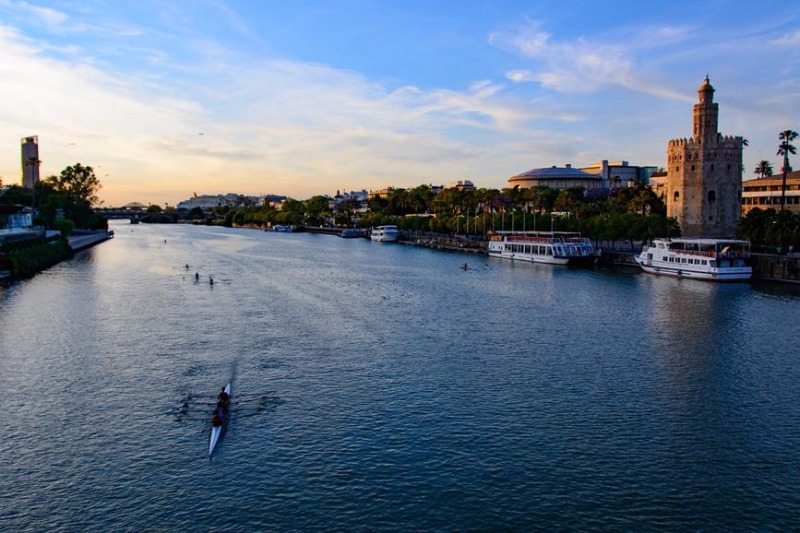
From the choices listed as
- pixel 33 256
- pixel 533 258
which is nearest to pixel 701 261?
pixel 533 258

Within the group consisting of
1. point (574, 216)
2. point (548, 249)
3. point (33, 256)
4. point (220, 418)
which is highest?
point (574, 216)

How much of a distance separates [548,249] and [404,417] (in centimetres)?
8856

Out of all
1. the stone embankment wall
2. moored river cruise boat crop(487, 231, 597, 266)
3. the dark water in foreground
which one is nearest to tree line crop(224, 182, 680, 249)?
moored river cruise boat crop(487, 231, 597, 266)

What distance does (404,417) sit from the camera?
34.7m

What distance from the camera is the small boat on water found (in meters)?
31.2

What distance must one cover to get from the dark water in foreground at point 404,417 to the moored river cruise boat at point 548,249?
4587 cm

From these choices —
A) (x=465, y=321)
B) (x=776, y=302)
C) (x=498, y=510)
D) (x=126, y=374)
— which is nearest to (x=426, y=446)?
(x=498, y=510)

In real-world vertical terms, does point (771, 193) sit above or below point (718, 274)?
above

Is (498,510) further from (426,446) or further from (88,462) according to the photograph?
(88,462)

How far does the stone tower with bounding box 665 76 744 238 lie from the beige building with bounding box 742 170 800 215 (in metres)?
25.6

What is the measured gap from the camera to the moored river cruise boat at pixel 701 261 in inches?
3398

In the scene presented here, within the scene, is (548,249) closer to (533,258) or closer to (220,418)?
(533,258)

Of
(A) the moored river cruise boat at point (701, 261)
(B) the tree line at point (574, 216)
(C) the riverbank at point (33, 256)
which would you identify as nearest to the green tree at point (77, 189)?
(C) the riverbank at point (33, 256)

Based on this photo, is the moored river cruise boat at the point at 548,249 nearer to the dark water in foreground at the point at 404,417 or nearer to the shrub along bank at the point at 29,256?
the dark water in foreground at the point at 404,417
